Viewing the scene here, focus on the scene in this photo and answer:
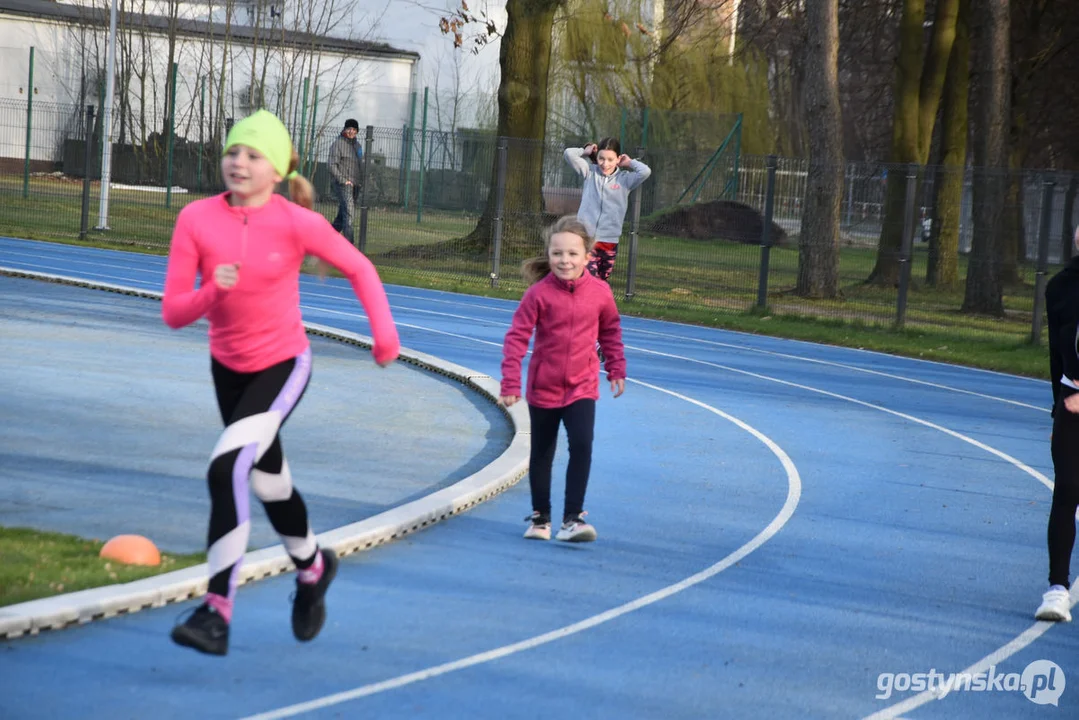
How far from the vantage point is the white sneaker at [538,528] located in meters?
7.71

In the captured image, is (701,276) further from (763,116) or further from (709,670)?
(763,116)

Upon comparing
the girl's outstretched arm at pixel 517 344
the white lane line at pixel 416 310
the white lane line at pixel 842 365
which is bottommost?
the white lane line at pixel 842 365

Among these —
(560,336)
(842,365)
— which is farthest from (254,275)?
(842,365)

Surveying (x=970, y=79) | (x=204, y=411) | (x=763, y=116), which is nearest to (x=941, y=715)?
(x=204, y=411)

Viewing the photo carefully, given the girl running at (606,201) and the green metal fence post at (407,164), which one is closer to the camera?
the girl running at (606,201)

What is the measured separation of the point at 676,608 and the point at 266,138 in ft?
9.58

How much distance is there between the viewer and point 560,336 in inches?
301

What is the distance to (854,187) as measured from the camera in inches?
926

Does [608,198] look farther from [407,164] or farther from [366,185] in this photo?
[407,164]

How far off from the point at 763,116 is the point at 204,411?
38.6 m

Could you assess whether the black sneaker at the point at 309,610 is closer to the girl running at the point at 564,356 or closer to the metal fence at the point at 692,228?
the girl running at the point at 564,356

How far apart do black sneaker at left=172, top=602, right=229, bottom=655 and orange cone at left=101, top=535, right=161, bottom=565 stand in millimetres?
1458

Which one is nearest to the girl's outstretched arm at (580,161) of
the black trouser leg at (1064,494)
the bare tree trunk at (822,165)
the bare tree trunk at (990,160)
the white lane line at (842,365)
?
the white lane line at (842,365)

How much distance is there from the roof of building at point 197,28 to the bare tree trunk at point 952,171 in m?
19.4
